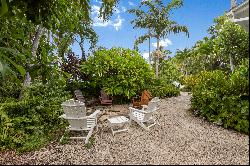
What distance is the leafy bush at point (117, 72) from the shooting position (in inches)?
596

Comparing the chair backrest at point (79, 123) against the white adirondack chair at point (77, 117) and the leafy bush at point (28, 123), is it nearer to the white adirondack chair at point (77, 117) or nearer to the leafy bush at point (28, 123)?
the white adirondack chair at point (77, 117)

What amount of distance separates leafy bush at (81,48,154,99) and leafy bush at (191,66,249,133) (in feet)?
13.5

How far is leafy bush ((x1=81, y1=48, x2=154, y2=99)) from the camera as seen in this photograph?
1515 centimetres

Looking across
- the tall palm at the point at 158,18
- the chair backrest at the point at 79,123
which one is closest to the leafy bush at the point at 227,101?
the chair backrest at the point at 79,123

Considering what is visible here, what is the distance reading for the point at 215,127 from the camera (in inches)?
397

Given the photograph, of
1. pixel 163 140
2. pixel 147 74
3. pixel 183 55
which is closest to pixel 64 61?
pixel 147 74

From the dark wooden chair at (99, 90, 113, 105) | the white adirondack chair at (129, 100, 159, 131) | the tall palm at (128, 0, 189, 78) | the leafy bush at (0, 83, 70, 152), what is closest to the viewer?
the leafy bush at (0, 83, 70, 152)

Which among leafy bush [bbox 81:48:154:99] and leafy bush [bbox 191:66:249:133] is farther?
leafy bush [bbox 81:48:154:99]

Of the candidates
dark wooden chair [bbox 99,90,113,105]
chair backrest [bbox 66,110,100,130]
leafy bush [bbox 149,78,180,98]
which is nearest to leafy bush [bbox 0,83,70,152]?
chair backrest [bbox 66,110,100,130]

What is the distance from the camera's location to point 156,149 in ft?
25.5

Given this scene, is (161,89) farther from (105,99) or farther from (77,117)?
(77,117)

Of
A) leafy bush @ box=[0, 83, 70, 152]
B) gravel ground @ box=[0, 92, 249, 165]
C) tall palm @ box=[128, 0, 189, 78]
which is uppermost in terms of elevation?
tall palm @ box=[128, 0, 189, 78]

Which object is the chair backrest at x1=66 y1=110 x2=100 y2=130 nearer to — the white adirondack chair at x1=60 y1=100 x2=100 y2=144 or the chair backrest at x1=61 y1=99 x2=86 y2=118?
the white adirondack chair at x1=60 y1=100 x2=100 y2=144

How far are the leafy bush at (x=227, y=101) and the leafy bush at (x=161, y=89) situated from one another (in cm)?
528
